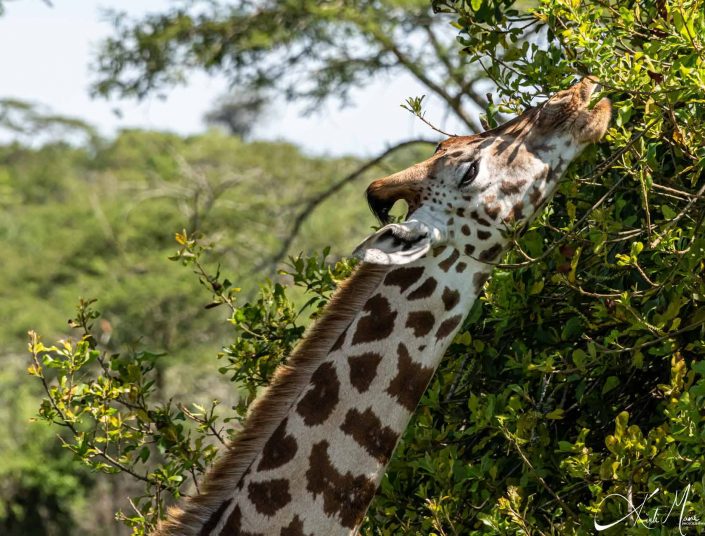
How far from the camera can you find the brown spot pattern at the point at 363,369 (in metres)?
3.65

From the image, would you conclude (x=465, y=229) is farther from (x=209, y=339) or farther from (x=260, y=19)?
(x=209, y=339)

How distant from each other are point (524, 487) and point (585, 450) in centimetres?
44

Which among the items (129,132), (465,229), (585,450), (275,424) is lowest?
(129,132)

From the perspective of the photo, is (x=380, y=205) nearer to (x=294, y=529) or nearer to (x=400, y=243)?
(x=400, y=243)

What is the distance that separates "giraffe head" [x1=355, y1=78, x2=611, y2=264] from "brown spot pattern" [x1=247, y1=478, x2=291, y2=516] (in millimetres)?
932

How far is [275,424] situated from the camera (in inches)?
144

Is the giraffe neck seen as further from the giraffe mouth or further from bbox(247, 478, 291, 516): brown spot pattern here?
the giraffe mouth

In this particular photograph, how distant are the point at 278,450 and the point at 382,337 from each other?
473 mm

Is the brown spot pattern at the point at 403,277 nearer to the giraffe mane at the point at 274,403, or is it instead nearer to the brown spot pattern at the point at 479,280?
the giraffe mane at the point at 274,403

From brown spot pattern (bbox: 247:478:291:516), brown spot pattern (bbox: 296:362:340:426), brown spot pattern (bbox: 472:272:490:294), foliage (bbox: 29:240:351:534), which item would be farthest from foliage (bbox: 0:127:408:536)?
brown spot pattern (bbox: 247:478:291:516)

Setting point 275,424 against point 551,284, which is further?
point 551,284

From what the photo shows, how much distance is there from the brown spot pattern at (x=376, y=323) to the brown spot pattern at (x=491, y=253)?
1.23ft

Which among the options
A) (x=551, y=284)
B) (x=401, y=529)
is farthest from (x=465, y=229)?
(x=401, y=529)

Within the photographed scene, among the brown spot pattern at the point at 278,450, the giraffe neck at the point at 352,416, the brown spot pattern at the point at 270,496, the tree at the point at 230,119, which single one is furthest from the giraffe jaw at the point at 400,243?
the tree at the point at 230,119
